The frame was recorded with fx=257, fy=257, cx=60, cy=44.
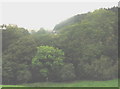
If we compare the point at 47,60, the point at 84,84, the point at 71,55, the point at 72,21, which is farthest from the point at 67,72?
the point at 72,21

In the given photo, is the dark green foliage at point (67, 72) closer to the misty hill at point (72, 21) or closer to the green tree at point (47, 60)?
the green tree at point (47, 60)

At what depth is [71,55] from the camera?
106ft

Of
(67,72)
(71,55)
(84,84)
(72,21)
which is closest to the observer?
(84,84)

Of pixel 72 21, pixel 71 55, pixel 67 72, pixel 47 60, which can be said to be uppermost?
pixel 72 21

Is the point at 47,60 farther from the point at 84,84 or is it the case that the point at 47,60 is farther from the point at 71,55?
the point at 84,84

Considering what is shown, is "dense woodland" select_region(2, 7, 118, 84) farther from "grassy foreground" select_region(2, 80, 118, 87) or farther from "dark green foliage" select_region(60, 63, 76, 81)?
"grassy foreground" select_region(2, 80, 118, 87)

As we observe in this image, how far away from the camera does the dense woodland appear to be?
3014 centimetres

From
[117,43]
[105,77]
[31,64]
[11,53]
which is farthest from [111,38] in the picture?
[11,53]

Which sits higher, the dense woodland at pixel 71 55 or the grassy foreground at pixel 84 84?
the dense woodland at pixel 71 55

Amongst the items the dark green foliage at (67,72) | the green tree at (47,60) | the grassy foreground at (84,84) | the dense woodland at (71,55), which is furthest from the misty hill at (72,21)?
the grassy foreground at (84,84)

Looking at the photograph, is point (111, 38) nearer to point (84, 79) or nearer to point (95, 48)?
point (95, 48)

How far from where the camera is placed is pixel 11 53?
3241 centimetres

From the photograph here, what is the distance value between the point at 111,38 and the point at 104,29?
1.54m

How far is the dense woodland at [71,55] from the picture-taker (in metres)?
30.1
